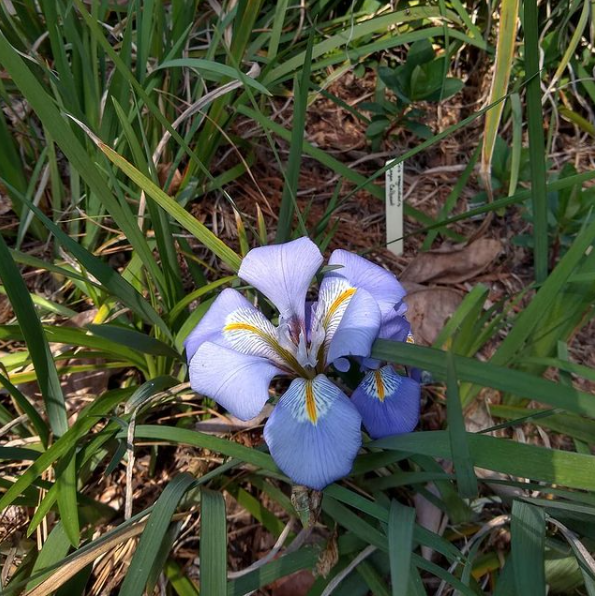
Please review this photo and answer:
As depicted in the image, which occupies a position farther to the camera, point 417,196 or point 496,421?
point 417,196

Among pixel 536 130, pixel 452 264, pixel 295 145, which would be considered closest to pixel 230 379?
pixel 295 145

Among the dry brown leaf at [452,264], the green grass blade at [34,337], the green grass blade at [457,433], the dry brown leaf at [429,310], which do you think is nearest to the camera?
the green grass blade at [457,433]

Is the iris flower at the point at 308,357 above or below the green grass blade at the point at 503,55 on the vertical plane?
below

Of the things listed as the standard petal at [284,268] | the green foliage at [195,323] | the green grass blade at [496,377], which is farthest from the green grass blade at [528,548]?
the standard petal at [284,268]

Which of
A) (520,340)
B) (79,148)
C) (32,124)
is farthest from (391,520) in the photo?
(32,124)

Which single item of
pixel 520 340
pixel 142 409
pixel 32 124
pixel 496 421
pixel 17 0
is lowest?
pixel 496 421

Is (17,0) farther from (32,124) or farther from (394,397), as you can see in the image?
(394,397)

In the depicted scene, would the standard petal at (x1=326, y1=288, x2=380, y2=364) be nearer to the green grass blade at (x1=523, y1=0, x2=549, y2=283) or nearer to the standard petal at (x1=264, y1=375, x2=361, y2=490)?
the standard petal at (x1=264, y1=375, x2=361, y2=490)

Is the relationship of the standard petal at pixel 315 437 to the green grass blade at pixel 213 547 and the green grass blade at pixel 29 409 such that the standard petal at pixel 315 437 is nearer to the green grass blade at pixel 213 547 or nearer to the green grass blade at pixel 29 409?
the green grass blade at pixel 213 547
